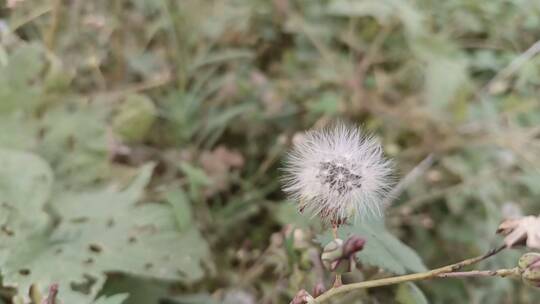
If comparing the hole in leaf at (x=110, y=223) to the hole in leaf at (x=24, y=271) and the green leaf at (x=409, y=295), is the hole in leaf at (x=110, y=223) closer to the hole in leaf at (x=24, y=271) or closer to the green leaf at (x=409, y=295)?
the hole in leaf at (x=24, y=271)

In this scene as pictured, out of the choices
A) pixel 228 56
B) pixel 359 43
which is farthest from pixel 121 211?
pixel 359 43

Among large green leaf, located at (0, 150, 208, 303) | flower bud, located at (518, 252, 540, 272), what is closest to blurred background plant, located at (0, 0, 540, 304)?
large green leaf, located at (0, 150, 208, 303)

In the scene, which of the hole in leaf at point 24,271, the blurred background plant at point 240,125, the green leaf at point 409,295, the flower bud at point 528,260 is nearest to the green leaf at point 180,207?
the blurred background plant at point 240,125

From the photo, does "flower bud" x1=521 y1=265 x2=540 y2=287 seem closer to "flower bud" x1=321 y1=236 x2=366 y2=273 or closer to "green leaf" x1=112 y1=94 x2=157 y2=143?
"flower bud" x1=321 y1=236 x2=366 y2=273

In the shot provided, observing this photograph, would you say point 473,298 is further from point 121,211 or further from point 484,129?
point 121,211

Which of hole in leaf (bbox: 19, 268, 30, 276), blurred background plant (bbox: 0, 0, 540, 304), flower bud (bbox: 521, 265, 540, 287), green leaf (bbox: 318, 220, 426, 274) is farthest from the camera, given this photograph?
blurred background plant (bbox: 0, 0, 540, 304)
